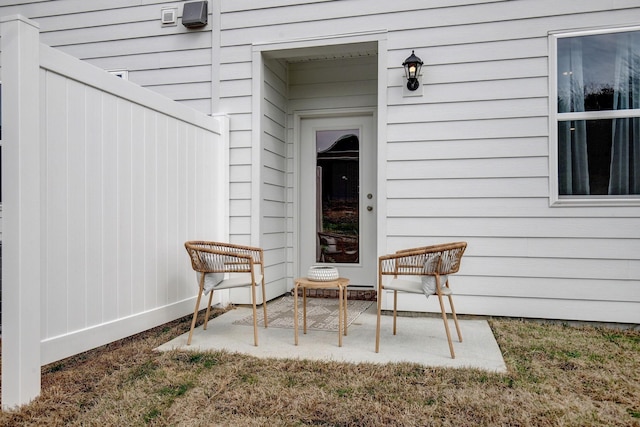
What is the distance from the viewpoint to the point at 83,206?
8.78 feet

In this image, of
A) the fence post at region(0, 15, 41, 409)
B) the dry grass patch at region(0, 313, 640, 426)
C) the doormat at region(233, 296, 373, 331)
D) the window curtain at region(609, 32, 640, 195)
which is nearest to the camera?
the dry grass patch at region(0, 313, 640, 426)

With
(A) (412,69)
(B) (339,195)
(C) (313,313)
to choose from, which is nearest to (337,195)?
(B) (339,195)

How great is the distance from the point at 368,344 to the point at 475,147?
189 cm

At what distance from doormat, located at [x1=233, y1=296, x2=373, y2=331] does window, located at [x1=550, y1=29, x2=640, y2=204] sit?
1971mm

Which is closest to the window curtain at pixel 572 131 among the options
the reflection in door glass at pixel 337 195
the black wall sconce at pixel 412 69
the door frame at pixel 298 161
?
the black wall sconce at pixel 412 69

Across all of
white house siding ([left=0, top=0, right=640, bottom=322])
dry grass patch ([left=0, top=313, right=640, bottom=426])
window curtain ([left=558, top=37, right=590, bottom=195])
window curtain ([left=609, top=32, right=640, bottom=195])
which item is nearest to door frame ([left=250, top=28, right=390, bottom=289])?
white house siding ([left=0, top=0, right=640, bottom=322])

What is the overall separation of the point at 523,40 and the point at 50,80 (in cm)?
344

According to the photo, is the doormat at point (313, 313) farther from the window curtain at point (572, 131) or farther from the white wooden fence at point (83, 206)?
the window curtain at point (572, 131)

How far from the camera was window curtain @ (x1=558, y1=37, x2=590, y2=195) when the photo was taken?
3.65 meters

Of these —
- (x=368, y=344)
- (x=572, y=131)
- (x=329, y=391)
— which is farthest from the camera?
(x=572, y=131)

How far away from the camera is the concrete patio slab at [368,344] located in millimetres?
2828

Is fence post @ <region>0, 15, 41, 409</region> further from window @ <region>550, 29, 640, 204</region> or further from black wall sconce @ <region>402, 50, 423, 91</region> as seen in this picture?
window @ <region>550, 29, 640, 204</region>

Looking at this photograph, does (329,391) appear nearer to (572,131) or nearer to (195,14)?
(572,131)

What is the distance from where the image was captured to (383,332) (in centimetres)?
345
